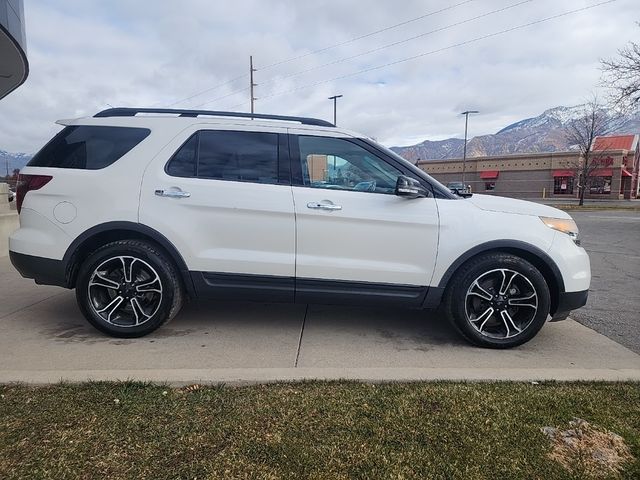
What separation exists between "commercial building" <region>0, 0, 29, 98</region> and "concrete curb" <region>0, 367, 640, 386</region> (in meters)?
9.51

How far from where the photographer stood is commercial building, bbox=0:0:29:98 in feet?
32.3

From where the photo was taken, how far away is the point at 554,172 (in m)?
55.8

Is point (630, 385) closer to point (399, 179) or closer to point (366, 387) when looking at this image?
point (366, 387)

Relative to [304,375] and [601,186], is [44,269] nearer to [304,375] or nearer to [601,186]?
[304,375]

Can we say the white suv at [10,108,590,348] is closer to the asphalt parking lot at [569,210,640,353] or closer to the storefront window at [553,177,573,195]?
the asphalt parking lot at [569,210,640,353]

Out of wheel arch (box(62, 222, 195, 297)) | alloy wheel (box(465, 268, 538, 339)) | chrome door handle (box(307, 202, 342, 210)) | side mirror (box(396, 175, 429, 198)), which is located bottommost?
alloy wheel (box(465, 268, 538, 339))

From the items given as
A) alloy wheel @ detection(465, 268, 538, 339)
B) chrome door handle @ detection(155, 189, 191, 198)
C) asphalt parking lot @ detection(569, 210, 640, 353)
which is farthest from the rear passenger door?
asphalt parking lot @ detection(569, 210, 640, 353)

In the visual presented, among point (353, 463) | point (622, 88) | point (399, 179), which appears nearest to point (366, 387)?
point (353, 463)

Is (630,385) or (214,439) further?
(630,385)

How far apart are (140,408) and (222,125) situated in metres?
2.47

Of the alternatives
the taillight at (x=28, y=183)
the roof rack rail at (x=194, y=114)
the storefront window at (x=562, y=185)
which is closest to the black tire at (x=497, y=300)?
the roof rack rail at (x=194, y=114)

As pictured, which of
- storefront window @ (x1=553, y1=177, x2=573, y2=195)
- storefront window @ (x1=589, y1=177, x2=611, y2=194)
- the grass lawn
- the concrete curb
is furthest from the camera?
storefront window @ (x1=553, y1=177, x2=573, y2=195)

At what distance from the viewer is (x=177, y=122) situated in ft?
13.6

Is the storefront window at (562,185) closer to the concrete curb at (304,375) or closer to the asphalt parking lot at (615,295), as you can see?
the asphalt parking lot at (615,295)
